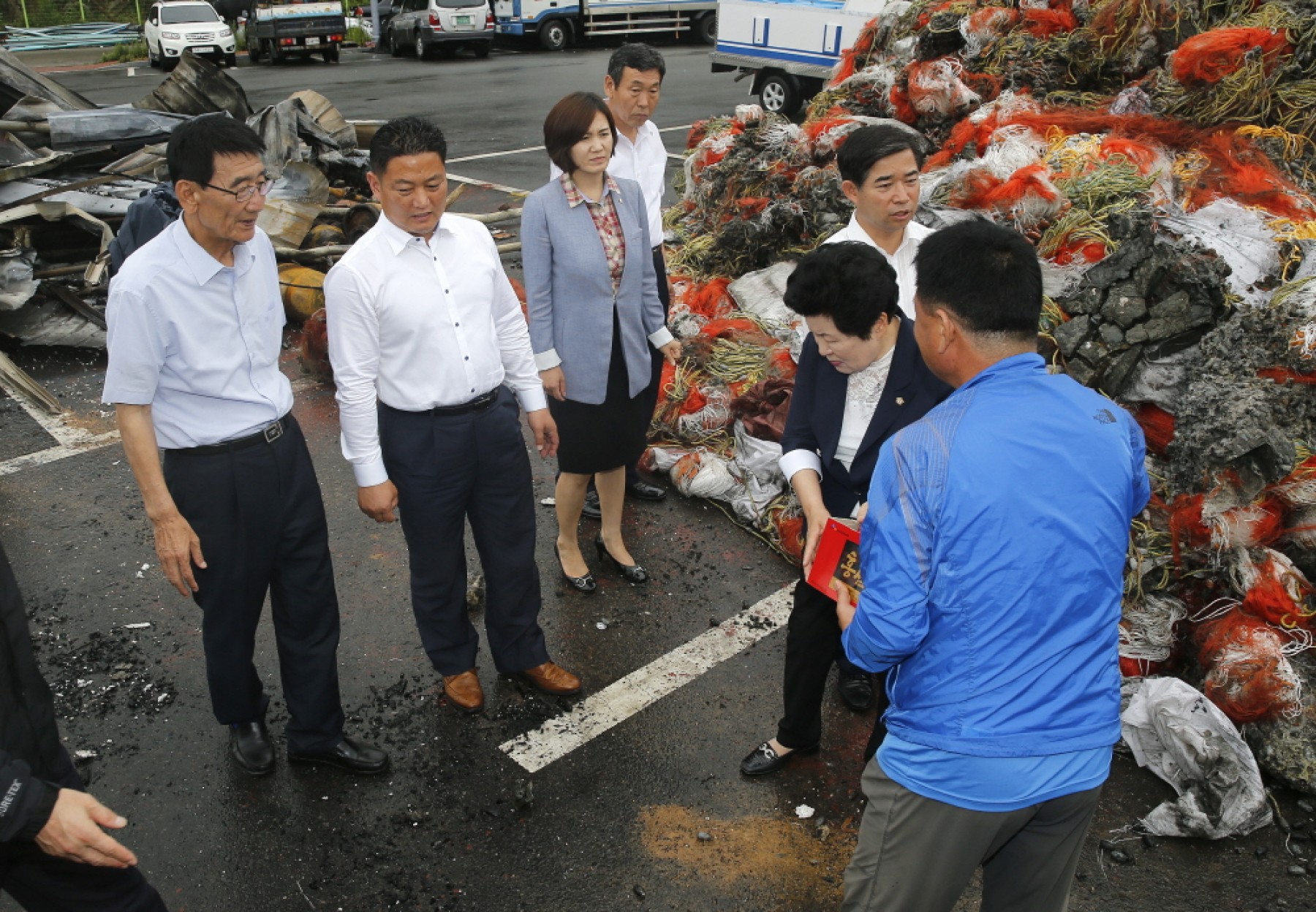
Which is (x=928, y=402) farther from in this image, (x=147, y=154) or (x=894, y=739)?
(x=147, y=154)

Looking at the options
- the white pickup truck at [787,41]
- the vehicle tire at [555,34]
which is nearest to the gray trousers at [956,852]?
the white pickup truck at [787,41]

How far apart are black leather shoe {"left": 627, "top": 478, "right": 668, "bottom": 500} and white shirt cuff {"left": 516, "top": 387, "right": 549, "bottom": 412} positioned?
1655 mm

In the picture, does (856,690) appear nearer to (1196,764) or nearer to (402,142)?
(1196,764)

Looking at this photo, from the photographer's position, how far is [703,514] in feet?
17.1

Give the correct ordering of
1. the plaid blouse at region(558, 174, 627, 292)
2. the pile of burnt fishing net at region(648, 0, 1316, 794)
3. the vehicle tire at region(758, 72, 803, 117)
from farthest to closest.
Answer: the vehicle tire at region(758, 72, 803, 117) → the plaid blouse at region(558, 174, 627, 292) → the pile of burnt fishing net at region(648, 0, 1316, 794)

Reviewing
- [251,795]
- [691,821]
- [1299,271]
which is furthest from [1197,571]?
[251,795]

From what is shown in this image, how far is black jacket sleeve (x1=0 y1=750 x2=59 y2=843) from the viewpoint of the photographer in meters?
1.93

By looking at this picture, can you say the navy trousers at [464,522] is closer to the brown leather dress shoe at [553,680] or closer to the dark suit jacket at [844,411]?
the brown leather dress shoe at [553,680]

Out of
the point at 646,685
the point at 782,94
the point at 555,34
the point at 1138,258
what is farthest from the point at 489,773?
the point at 555,34

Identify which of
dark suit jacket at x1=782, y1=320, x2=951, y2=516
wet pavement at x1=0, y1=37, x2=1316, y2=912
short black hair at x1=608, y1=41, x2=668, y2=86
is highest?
short black hair at x1=608, y1=41, x2=668, y2=86

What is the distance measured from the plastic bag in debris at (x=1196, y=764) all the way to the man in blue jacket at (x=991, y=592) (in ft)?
4.51

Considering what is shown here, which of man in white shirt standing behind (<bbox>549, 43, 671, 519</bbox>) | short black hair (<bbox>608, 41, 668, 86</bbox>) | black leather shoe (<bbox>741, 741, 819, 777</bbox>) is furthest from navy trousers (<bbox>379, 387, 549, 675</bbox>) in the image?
short black hair (<bbox>608, 41, 668, 86</bbox>)

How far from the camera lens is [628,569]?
465 centimetres

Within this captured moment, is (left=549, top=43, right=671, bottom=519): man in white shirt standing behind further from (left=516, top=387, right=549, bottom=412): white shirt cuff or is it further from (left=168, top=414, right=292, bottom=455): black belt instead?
(left=168, top=414, right=292, bottom=455): black belt
